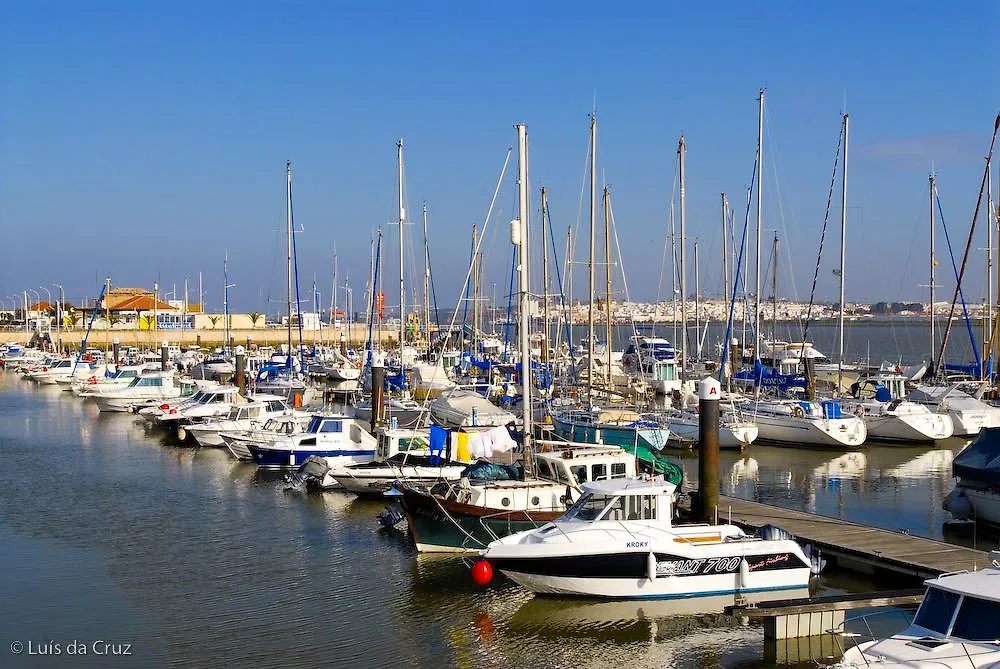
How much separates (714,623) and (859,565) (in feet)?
12.2

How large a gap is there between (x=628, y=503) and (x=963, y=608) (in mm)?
7117

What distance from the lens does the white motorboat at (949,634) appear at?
1266cm

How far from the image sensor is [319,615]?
1930 centimetres

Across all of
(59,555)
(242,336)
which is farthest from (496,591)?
(242,336)

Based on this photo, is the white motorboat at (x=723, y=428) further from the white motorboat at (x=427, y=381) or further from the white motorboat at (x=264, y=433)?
the white motorboat at (x=427, y=381)

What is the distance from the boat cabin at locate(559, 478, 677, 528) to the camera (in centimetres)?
1944

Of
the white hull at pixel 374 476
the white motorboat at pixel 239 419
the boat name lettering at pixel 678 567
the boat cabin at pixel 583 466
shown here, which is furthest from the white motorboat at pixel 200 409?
the boat name lettering at pixel 678 567

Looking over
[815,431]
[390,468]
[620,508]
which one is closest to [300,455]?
[390,468]

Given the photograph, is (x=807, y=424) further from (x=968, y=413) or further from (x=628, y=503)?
(x=628, y=503)

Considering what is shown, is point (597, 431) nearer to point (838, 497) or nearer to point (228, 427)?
point (838, 497)

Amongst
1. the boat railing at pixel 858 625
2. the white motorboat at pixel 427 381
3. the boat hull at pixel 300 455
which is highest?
the white motorboat at pixel 427 381

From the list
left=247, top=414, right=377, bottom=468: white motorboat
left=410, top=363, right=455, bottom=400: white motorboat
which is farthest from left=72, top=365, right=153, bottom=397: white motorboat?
left=247, top=414, right=377, bottom=468: white motorboat

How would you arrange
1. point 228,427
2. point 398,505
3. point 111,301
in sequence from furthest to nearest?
1. point 111,301
2. point 228,427
3. point 398,505

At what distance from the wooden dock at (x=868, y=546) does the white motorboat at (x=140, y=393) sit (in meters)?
39.5
